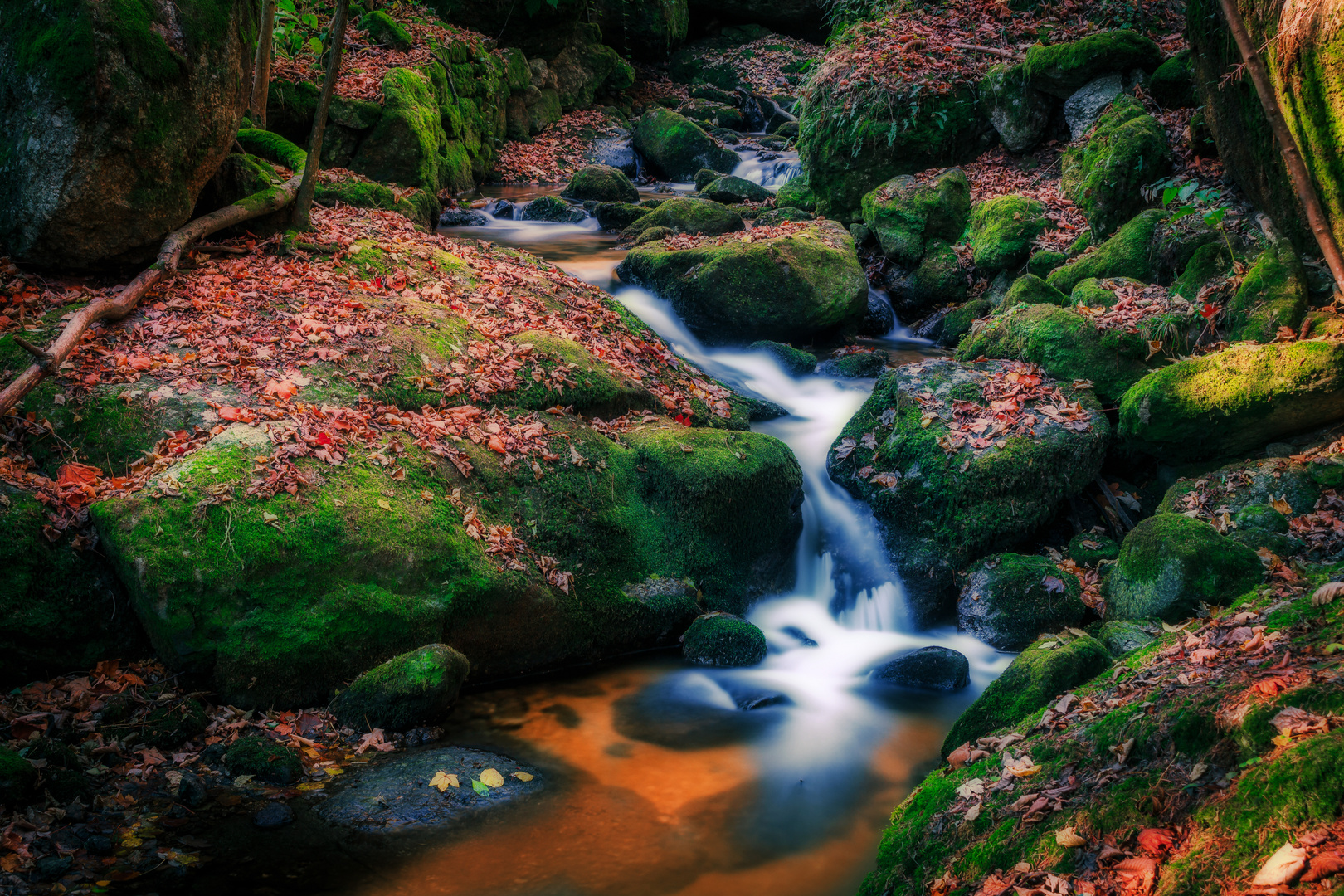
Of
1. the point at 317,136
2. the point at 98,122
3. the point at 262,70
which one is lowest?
the point at 98,122

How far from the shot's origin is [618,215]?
1548cm

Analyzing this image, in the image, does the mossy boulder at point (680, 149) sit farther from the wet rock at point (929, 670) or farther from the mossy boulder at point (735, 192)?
the wet rock at point (929, 670)

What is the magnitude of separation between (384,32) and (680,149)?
23.6 ft

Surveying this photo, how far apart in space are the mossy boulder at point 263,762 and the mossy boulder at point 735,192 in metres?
13.4

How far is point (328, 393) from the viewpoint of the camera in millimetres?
6375

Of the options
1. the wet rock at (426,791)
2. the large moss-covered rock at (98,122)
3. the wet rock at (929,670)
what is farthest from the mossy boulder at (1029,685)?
the large moss-covered rock at (98,122)

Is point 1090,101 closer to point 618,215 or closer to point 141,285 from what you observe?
point 618,215

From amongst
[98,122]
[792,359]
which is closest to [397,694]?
[98,122]

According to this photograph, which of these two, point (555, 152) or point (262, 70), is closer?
point (262, 70)

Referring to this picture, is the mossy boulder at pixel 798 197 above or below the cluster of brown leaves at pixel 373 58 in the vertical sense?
below

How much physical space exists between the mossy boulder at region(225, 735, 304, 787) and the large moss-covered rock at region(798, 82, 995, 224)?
38.8ft

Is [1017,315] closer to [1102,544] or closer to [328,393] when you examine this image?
[1102,544]

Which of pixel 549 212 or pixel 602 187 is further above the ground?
pixel 602 187

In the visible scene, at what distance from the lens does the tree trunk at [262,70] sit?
32.3 feet
